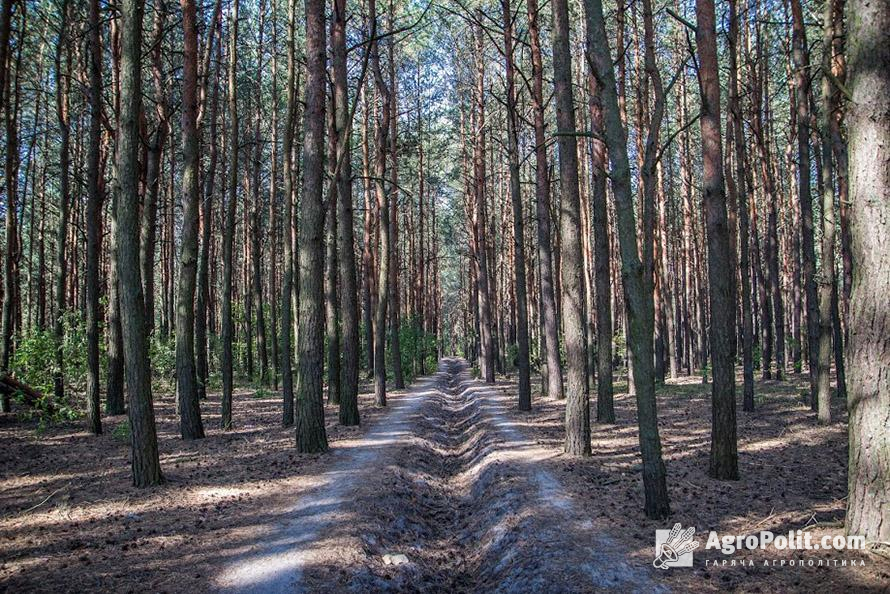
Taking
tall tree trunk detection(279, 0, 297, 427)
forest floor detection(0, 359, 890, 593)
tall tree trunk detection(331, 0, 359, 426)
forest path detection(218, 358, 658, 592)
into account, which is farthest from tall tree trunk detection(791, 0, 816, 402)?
tall tree trunk detection(279, 0, 297, 427)

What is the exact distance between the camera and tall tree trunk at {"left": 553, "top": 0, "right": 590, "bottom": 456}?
9.55 metres

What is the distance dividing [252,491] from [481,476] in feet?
12.0

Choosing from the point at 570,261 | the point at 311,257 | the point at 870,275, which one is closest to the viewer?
the point at 870,275

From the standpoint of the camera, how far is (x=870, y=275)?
5000 millimetres

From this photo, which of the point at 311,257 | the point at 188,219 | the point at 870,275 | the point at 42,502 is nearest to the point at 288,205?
the point at 188,219

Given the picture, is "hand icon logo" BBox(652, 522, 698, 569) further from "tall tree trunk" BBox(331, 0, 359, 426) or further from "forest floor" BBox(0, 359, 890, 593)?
"tall tree trunk" BBox(331, 0, 359, 426)

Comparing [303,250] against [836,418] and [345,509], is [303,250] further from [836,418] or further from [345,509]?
[836,418]

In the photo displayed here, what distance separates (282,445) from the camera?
11.3 metres

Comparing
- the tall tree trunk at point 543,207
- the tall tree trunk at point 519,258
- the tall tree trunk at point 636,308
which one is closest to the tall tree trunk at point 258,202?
the tall tree trunk at point 519,258

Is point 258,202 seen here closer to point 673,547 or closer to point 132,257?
point 132,257

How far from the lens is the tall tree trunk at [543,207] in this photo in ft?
49.9

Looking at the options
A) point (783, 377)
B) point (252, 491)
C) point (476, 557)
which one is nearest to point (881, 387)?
point (476, 557)

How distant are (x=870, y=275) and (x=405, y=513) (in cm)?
593

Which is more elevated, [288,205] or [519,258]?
[288,205]
